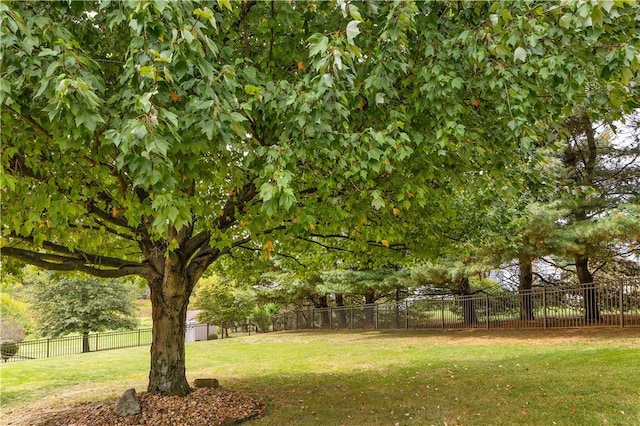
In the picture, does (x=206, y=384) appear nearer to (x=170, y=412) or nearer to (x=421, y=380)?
(x=170, y=412)

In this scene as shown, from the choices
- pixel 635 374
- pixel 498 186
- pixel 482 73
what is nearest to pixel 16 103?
pixel 482 73

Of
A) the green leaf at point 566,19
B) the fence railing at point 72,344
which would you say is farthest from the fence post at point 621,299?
the fence railing at point 72,344

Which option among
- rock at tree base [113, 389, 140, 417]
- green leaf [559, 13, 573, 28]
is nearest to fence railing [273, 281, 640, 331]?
green leaf [559, 13, 573, 28]

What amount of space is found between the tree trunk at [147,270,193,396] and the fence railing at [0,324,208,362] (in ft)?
55.5

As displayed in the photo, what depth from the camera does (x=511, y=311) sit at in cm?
1555

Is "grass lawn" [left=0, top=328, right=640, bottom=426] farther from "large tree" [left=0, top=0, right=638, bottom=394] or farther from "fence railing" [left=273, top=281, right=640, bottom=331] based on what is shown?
"large tree" [left=0, top=0, right=638, bottom=394]

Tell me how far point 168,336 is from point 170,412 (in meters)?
1.16

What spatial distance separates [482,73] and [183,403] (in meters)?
5.93

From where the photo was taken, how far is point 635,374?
6867mm

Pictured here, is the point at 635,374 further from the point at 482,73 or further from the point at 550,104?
the point at 482,73

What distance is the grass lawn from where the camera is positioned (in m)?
5.95

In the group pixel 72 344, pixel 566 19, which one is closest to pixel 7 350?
pixel 72 344

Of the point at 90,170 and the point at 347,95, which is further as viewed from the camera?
the point at 90,170

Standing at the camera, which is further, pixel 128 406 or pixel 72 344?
pixel 72 344
